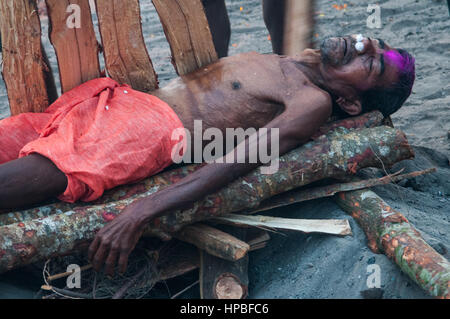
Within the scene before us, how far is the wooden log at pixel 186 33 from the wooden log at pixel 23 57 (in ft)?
2.45

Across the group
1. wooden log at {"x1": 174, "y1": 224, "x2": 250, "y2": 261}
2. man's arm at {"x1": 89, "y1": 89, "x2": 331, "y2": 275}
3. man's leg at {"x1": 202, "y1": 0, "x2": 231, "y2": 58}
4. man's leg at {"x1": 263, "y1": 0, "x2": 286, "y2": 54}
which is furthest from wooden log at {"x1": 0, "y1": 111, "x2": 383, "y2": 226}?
man's leg at {"x1": 202, "y1": 0, "x2": 231, "y2": 58}

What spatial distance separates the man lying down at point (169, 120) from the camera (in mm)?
2488

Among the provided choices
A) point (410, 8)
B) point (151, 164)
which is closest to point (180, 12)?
point (151, 164)

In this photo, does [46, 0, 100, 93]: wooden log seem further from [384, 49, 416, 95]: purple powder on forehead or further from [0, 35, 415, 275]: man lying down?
[384, 49, 416, 95]: purple powder on forehead

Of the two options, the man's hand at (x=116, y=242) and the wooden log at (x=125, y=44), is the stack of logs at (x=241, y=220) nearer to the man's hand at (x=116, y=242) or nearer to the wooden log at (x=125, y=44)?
the man's hand at (x=116, y=242)

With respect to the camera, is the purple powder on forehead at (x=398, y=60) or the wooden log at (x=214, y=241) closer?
the wooden log at (x=214, y=241)

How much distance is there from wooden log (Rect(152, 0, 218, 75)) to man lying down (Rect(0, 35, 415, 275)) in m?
0.10

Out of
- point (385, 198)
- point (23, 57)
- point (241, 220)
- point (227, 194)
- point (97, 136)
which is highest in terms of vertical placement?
point (23, 57)

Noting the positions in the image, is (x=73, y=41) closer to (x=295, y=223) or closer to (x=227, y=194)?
(x=227, y=194)

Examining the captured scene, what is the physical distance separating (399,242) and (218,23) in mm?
2413

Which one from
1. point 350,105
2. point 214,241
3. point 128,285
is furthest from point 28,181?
point 350,105

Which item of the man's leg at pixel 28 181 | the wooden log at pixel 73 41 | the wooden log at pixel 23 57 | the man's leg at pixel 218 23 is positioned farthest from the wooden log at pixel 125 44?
the man's leg at pixel 218 23

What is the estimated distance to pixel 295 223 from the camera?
2.65 metres
